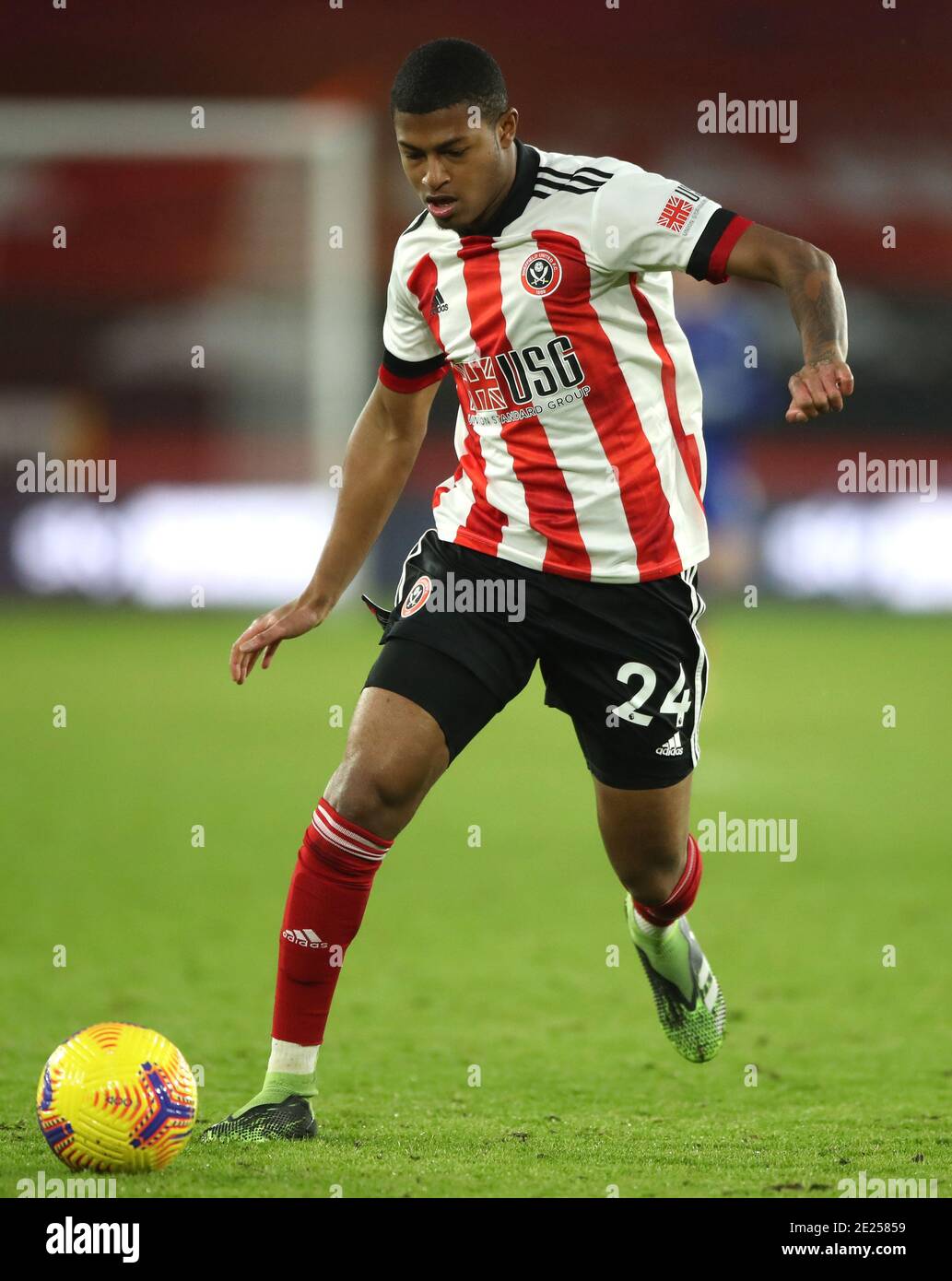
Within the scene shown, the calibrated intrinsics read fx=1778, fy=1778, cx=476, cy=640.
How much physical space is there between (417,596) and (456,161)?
0.89 m

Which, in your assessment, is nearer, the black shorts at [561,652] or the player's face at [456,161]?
the player's face at [456,161]

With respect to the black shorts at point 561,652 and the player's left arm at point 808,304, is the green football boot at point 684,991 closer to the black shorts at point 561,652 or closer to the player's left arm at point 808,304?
the black shorts at point 561,652

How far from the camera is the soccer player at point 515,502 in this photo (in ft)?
11.4

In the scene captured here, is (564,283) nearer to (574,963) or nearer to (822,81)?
(574,963)

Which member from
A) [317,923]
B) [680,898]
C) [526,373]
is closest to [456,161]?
[526,373]

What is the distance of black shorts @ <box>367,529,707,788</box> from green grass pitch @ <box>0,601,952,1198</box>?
31.2 inches

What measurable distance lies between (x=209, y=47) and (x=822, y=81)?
303 inches

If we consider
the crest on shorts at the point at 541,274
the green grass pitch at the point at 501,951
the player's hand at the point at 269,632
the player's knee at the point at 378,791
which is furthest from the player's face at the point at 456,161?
the green grass pitch at the point at 501,951

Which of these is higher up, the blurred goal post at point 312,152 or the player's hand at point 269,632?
the blurred goal post at point 312,152

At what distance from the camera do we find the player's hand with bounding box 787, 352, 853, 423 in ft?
9.81

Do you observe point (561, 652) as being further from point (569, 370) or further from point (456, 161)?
point (456, 161)

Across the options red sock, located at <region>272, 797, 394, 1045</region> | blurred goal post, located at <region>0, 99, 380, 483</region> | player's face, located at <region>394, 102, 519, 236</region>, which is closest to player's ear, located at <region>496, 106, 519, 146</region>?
player's face, located at <region>394, 102, 519, 236</region>

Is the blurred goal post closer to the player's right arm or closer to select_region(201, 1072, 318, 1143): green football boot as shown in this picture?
the player's right arm

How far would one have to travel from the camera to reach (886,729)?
1017 centimetres
